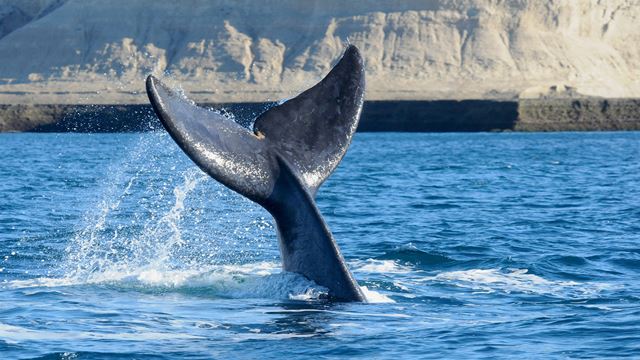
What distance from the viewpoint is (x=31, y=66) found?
90.6 meters

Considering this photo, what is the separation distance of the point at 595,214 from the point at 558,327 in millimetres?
11820

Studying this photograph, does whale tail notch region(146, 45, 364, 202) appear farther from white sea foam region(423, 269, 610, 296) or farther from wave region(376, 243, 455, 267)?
wave region(376, 243, 455, 267)

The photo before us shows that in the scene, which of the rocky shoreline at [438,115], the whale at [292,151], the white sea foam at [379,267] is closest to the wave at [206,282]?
the whale at [292,151]

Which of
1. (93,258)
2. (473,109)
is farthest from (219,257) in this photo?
(473,109)

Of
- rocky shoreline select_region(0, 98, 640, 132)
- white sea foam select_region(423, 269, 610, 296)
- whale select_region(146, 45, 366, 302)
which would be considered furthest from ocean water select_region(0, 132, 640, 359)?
rocky shoreline select_region(0, 98, 640, 132)

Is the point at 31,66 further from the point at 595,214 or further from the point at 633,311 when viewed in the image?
the point at 633,311

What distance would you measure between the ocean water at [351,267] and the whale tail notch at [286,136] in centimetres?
102

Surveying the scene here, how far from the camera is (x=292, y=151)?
11039 mm

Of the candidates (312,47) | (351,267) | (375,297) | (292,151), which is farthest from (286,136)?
(312,47)

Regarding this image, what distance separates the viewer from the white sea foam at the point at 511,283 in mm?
13328

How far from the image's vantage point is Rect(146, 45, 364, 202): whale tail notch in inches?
398

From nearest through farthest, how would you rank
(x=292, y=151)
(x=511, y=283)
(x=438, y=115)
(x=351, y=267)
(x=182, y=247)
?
(x=292, y=151) < (x=511, y=283) < (x=351, y=267) < (x=182, y=247) < (x=438, y=115)

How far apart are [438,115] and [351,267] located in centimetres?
5785

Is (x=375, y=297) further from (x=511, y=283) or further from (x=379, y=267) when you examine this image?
(x=379, y=267)
